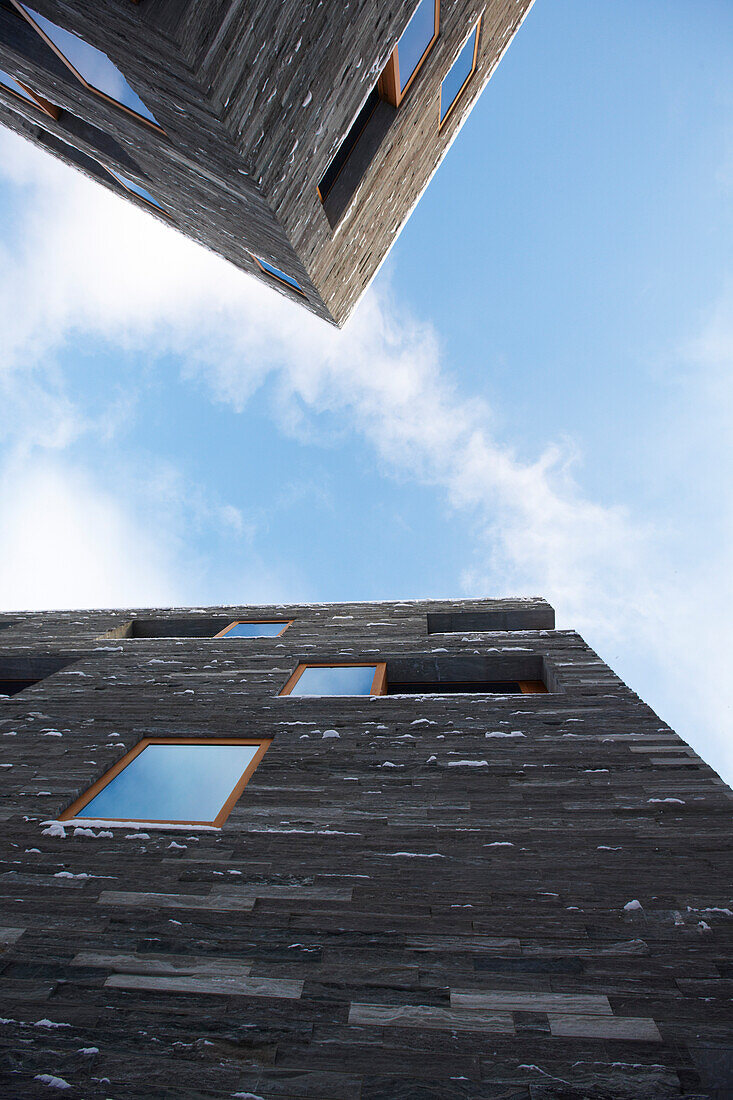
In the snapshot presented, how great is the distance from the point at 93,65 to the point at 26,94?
2195 millimetres

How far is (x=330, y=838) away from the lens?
115 inches

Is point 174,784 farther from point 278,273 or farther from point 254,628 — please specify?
point 278,273

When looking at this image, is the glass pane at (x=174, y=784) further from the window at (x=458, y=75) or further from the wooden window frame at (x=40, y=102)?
the window at (x=458, y=75)

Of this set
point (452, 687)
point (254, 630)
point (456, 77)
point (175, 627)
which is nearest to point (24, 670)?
point (175, 627)

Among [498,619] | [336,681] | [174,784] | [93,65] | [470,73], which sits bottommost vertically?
[174,784]

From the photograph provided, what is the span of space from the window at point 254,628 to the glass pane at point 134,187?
187 inches

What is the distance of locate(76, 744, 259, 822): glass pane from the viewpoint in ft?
10.8

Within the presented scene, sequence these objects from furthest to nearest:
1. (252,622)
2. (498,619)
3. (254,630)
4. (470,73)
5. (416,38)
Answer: (252,622) < (254,630) < (498,619) < (470,73) < (416,38)

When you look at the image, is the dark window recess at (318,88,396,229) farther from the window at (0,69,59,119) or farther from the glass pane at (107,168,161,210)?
the window at (0,69,59,119)

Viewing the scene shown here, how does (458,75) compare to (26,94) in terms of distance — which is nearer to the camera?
(26,94)

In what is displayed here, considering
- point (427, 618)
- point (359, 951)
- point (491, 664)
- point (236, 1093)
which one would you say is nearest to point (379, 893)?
point (359, 951)

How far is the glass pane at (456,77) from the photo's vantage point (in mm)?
5138

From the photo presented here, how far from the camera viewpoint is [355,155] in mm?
4277

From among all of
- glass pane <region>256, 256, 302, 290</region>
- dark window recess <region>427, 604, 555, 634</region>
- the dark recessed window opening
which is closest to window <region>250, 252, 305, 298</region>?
glass pane <region>256, 256, 302, 290</region>
